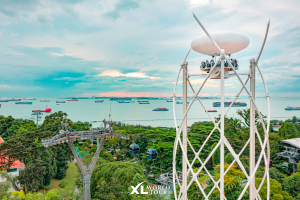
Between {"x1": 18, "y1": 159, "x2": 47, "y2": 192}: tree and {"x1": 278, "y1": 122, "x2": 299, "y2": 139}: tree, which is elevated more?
{"x1": 278, "y1": 122, "x2": 299, "y2": 139}: tree

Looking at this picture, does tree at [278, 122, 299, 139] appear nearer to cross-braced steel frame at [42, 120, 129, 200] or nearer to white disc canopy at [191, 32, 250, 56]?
cross-braced steel frame at [42, 120, 129, 200]

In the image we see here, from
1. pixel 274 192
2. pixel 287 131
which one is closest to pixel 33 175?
pixel 274 192

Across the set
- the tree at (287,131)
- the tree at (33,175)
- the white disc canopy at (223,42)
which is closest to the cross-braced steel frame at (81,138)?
the tree at (33,175)

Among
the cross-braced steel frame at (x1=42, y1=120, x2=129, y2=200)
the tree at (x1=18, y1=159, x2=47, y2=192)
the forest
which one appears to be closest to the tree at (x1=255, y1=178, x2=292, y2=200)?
the forest

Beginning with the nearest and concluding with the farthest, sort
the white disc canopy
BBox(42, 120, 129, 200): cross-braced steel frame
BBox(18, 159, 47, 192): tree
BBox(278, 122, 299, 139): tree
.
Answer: the white disc canopy
BBox(42, 120, 129, 200): cross-braced steel frame
BBox(18, 159, 47, 192): tree
BBox(278, 122, 299, 139): tree

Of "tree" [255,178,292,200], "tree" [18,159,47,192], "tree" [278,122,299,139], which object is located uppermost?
"tree" [278,122,299,139]

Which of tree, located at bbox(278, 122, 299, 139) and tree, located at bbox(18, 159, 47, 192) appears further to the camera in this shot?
tree, located at bbox(278, 122, 299, 139)

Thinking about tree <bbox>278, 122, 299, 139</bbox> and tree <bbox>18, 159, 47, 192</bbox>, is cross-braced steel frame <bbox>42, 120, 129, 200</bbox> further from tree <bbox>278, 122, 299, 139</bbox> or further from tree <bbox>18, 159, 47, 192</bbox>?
tree <bbox>278, 122, 299, 139</bbox>

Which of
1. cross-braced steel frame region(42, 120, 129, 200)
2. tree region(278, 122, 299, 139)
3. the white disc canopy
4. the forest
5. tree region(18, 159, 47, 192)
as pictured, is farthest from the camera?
tree region(278, 122, 299, 139)

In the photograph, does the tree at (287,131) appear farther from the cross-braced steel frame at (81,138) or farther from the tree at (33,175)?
the tree at (33,175)
